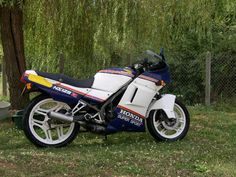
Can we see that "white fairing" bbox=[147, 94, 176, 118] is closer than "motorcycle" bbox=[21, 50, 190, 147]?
No

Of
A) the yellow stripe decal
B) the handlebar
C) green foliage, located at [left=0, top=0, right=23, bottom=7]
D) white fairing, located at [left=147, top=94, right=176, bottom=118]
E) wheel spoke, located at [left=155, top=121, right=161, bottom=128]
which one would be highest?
green foliage, located at [left=0, top=0, right=23, bottom=7]

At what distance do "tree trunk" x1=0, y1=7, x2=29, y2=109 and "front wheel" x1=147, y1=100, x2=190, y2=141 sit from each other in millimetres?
2655

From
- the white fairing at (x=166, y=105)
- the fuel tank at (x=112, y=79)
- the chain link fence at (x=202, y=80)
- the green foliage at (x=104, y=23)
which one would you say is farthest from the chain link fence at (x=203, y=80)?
the fuel tank at (x=112, y=79)

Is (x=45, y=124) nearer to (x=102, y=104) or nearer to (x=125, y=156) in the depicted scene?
(x=102, y=104)

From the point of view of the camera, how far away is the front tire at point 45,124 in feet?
17.3

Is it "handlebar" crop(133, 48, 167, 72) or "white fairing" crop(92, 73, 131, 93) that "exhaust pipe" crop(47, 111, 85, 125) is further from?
"handlebar" crop(133, 48, 167, 72)

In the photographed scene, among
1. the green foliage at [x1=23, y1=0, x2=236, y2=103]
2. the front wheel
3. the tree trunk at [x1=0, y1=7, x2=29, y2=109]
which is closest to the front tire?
the front wheel

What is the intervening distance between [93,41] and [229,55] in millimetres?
4013

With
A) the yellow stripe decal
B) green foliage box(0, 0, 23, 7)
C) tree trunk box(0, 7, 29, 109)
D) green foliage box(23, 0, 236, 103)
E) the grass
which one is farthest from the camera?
tree trunk box(0, 7, 29, 109)

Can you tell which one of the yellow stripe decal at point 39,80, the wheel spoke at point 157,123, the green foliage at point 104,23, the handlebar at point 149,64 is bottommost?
the wheel spoke at point 157,123

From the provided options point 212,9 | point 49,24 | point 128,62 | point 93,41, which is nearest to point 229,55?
point 128,62

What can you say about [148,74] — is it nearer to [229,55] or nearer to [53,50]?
[53,50]

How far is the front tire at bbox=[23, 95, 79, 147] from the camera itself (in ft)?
17.3

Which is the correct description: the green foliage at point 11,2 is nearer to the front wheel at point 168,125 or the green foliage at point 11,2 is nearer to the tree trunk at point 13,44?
the tree trunk at point 13,44
